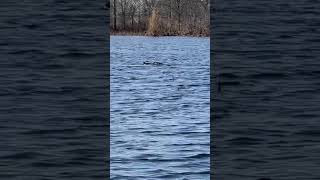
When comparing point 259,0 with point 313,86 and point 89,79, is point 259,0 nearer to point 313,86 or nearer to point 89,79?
point 313,86

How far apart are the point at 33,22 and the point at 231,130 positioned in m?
1.21

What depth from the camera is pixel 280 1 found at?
4199 millimetres

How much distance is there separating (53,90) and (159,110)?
1.40m

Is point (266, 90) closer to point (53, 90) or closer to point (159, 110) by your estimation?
point (53, 90)

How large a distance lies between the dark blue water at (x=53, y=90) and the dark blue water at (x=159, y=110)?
0.37 m

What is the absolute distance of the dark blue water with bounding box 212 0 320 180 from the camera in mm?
3932

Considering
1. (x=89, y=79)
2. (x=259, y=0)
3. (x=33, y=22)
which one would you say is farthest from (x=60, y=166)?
(x=259, y=0)

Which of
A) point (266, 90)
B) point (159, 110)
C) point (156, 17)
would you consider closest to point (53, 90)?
point (266, 90)

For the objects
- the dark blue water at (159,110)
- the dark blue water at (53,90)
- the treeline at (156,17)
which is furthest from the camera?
the treeline at (156,17)

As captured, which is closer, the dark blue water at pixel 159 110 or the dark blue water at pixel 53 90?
the dark blue water at pixel 53 90

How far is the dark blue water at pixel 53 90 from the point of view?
3898 millimetres

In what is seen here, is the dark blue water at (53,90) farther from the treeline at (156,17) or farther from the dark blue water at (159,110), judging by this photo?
the treeline at (156,17)


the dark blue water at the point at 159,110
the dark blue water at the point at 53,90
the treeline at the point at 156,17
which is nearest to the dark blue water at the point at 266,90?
the dark blue water at the point at 159,110

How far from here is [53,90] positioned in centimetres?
411
